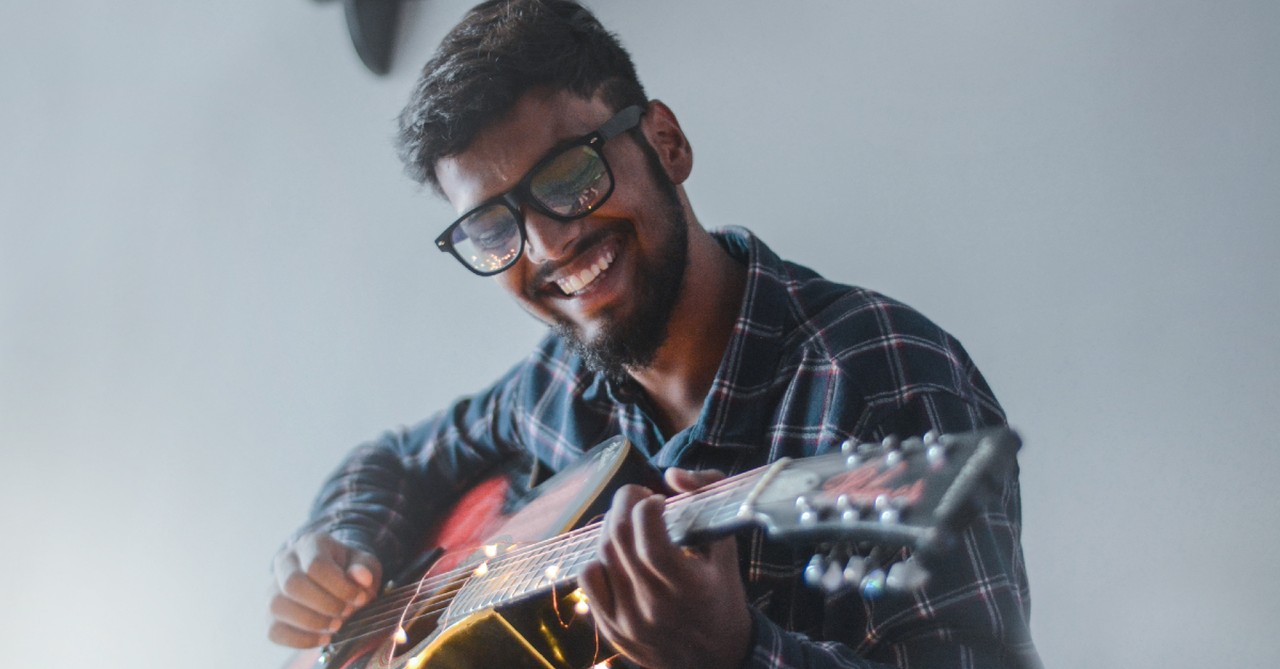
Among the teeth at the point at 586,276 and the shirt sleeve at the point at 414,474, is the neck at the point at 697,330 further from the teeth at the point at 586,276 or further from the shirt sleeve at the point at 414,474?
the shirt sleeve at the point at 414,474

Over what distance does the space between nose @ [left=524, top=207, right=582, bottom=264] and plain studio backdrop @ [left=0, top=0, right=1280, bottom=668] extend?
1.05 ft

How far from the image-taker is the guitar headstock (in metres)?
0.50

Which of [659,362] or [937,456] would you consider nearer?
[937,456]

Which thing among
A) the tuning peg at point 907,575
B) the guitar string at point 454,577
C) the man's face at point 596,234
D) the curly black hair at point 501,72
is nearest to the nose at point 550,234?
the man's face at point 596,234

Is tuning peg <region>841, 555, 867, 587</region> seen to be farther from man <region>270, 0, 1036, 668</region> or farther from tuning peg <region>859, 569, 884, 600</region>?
man <region>270, 0, 1036, 668</region>

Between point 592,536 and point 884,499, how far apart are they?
0.97ft

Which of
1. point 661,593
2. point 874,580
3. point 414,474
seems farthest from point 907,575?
point 414,474

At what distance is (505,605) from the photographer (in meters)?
0.77

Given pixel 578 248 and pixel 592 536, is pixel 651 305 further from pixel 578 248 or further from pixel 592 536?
pixel 592 536

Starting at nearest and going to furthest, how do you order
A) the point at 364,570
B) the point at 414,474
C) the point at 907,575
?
the point at 907,575, the point at 364,570, the point at 414,474

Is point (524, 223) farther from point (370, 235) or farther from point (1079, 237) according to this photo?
point (370, 235)

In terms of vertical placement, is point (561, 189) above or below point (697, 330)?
above

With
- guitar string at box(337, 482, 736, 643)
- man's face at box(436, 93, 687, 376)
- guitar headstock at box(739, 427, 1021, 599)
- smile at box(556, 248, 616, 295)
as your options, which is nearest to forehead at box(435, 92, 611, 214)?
man's face at box(436, 93, 687, 376)

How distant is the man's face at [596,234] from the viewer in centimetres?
92
